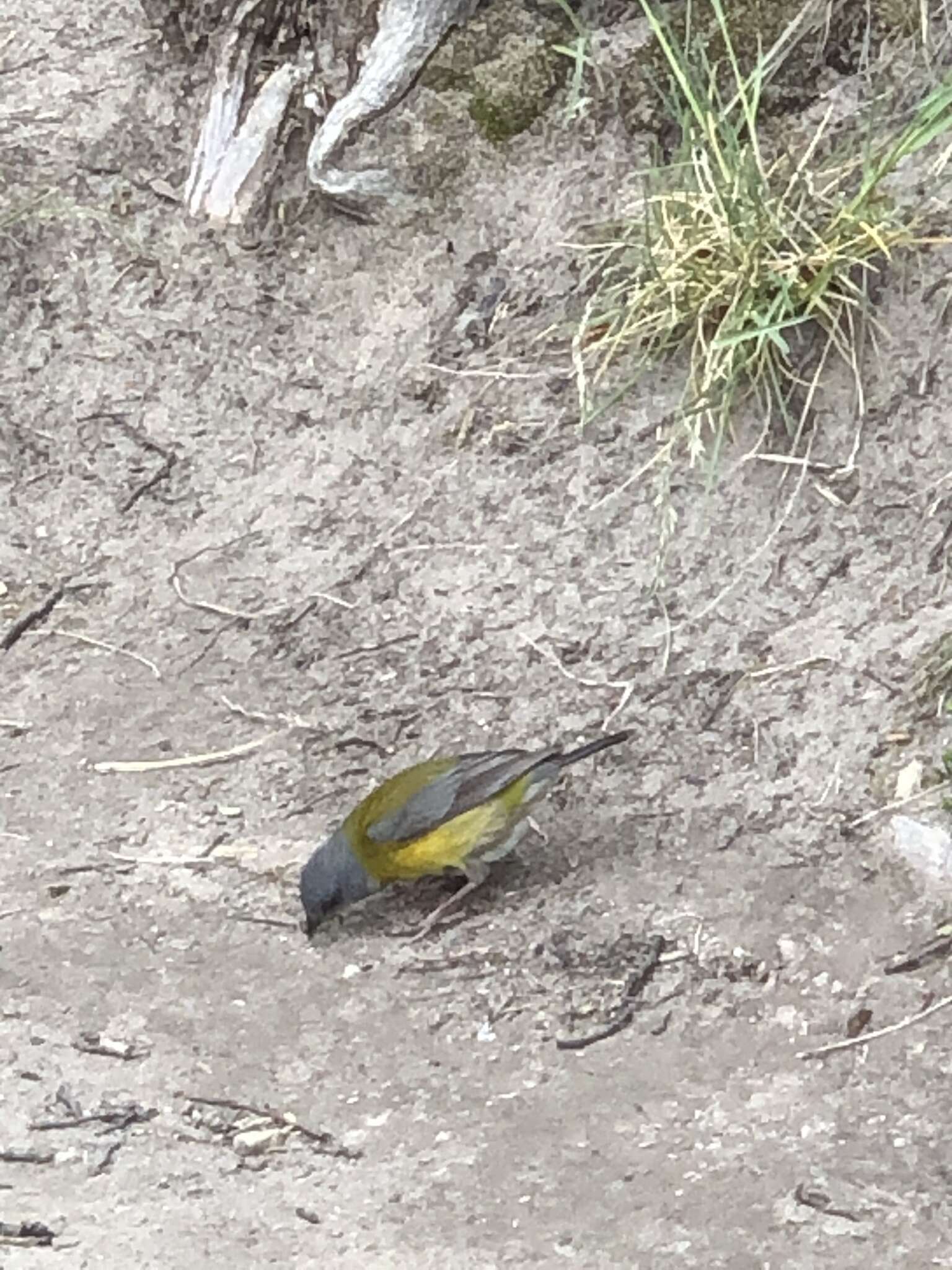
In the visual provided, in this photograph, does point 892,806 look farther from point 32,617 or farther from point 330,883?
point 32,617

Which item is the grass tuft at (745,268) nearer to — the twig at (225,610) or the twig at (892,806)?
the twig at (225,610)

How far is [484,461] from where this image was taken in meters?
5.11

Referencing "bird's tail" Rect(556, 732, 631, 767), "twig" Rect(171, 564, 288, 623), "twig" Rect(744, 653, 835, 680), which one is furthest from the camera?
"twig" Rect(171, 564, 288, 623)

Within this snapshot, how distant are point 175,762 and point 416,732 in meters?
0.62

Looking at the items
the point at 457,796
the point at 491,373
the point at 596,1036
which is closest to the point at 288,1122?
the point at 596,1036

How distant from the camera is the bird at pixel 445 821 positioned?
12.9 feet

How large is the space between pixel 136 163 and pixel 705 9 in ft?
6.82

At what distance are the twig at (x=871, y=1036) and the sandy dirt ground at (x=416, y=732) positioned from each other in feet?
0.09

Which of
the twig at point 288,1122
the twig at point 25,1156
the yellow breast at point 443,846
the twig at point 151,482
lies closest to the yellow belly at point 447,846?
the yellow breast at point 443,846

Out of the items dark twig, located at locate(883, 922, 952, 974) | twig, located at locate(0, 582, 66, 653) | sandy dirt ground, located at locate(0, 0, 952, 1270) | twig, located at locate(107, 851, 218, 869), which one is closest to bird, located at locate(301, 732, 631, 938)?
sandy dirt ground, located at locate(0, 0, 952, 1270)

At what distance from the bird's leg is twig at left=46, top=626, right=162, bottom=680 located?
124 cm

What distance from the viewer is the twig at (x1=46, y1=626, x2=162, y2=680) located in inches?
191

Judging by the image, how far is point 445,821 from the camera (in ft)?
13.0

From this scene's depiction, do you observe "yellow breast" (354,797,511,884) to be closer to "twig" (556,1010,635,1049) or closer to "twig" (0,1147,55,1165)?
"twig" (556,1010,635,1049)
